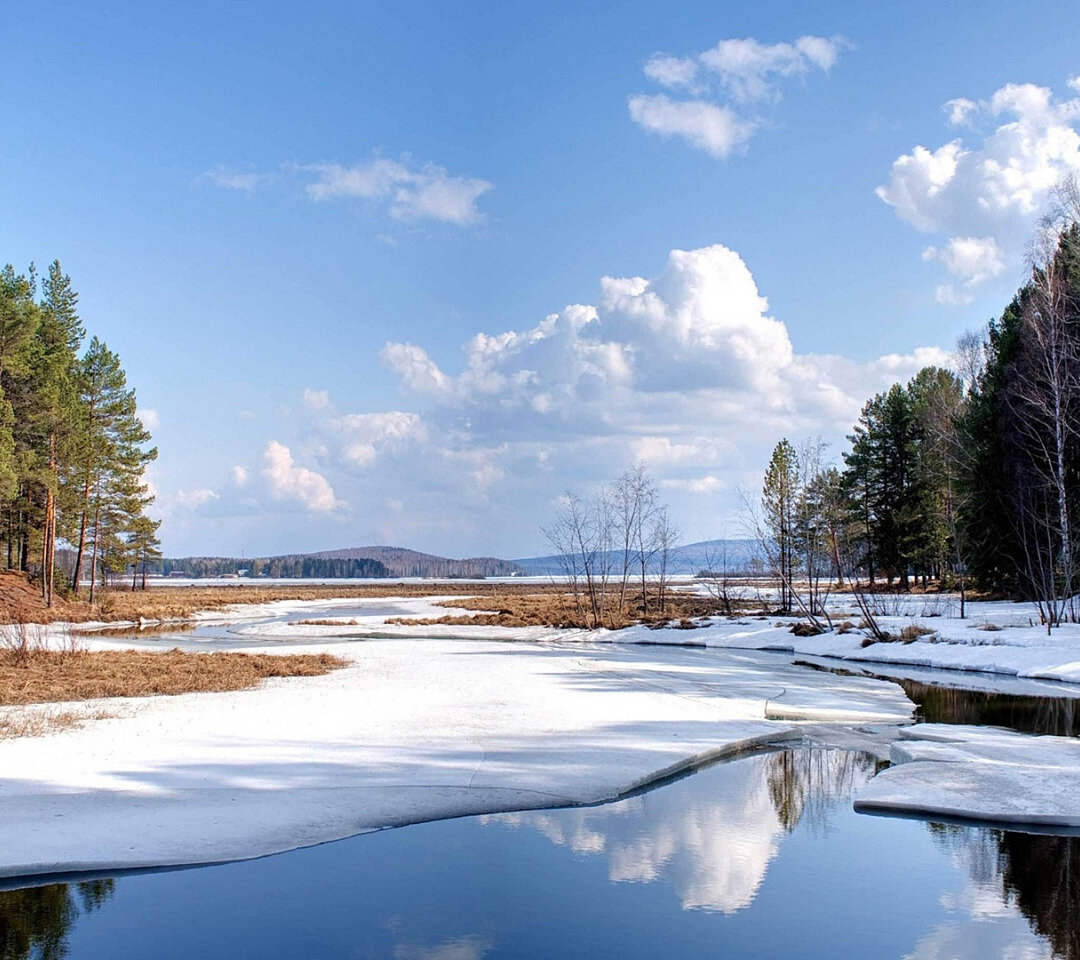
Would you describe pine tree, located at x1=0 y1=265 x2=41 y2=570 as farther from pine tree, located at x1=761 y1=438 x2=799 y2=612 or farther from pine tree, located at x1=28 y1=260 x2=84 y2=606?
pine tree, located at x1=761 y1=438 x2=799 y2=612

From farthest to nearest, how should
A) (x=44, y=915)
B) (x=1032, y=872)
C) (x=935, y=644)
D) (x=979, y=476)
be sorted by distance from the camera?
(x=979, y=476)
(x=935, y=644)
(x=1032, y=872)
(x=44, y=915)

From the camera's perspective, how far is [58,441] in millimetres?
39312

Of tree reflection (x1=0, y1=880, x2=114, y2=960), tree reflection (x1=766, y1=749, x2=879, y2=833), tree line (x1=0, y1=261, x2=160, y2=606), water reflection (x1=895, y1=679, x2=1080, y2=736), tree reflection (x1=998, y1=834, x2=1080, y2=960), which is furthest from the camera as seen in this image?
tree line (x1=0, y1=261, x2=160, y2=606)

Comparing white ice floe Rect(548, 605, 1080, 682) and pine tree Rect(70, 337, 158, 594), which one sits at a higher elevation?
pine tree Rect(70, 337, 158, 594)

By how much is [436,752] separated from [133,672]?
33.2 ft

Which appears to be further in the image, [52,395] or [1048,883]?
[52,395]

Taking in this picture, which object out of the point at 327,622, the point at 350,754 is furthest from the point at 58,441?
the point at 350,754

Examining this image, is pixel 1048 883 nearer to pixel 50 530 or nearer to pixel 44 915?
pixel 44 915

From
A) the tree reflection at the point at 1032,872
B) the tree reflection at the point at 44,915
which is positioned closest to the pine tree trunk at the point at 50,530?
the tree reflection at the point at 44,915

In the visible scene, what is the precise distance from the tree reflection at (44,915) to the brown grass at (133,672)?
8861 millimetres

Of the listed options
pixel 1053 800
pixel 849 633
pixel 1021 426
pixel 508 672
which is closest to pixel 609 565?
pixel 849 633

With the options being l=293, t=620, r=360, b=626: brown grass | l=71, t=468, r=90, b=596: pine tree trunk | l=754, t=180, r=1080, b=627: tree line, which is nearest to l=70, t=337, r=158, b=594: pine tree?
l=71, t=468, r=90, b=596: pine tree trunk

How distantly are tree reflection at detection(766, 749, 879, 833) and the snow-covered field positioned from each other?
0.46 metres

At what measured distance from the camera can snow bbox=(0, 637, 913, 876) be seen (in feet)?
26.1
